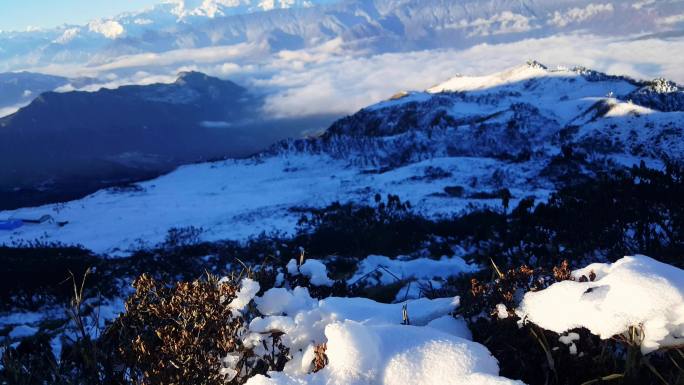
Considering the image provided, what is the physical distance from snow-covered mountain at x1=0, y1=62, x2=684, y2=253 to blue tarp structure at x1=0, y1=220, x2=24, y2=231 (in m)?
2.42

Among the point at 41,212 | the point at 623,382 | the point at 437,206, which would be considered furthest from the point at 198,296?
the point at 41,212

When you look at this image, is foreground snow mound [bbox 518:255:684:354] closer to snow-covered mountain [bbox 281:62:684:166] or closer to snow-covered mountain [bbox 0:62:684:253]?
snow-covered mountain [bbox 0:62:684:253]

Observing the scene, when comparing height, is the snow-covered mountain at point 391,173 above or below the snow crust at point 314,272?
below

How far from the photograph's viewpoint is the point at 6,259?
33.5 m

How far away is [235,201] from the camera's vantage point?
2514 inches

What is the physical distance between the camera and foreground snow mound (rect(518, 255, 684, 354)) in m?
2.71

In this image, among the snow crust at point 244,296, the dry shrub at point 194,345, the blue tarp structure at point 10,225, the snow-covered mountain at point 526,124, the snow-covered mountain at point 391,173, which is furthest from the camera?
the snow-covered mountain at point 526,124

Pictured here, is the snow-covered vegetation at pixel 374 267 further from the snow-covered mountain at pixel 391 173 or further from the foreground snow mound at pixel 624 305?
the snow-covered mountain at pixel 391 173

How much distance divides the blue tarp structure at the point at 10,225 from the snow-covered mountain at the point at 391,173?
7.93 feet

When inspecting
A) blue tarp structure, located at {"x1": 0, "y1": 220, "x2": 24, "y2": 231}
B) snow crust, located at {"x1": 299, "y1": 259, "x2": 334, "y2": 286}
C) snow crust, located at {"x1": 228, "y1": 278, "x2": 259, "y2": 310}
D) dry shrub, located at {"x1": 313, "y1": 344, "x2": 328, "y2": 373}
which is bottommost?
blue tarp structure, located at {"x1": 0, "y1": 220, "x2": 24, "y2": 231}

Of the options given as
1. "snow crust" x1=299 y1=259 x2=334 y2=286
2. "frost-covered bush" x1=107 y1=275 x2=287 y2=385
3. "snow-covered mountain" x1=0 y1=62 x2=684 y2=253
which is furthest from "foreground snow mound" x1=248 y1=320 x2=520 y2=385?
"snow-covered mountain" x1=0 y1=62 x2=684 y2=253

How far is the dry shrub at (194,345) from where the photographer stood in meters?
2.86

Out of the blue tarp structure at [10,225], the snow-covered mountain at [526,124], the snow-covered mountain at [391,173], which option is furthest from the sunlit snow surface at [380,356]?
the snow-covered mountain at [526,124]

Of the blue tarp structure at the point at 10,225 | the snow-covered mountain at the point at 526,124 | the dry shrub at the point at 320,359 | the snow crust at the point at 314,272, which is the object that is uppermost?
the dry shrub at the point at 320,359
